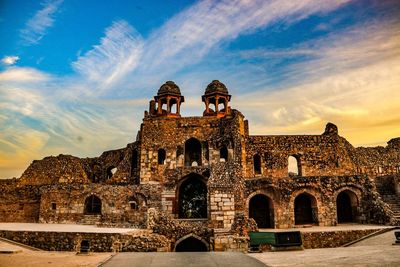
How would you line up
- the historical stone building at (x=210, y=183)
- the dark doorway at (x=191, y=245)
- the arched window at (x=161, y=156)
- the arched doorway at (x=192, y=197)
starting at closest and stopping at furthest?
the dark doorway at (x=191, y=245)
the historical stone building at (x=210, y=183)
the arched doorway at (x=192, y=197)
the arched window at (x=161, y=156)

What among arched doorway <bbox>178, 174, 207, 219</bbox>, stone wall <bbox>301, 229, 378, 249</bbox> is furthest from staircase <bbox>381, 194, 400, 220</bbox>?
arched doorway <bbox>178, 174, 207, 219</bbox>

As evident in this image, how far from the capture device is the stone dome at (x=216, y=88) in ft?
93.9

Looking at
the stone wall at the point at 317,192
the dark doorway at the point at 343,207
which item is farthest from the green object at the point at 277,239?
the dark doorway at the point at 343,207

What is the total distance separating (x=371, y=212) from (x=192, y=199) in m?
10.2

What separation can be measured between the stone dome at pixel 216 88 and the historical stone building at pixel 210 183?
115 mm

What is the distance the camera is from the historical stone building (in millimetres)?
16078

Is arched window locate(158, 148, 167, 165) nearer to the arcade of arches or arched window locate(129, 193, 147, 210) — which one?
arched window locate(129, 193, 147, 210)

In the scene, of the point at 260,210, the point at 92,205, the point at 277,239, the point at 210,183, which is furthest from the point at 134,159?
A: the point at 277,239

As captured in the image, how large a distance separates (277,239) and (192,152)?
1597 centimetres

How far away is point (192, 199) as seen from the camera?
1917cm

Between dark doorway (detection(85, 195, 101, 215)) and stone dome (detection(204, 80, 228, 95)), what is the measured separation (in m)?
13.1

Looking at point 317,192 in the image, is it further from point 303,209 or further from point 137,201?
point 137,201

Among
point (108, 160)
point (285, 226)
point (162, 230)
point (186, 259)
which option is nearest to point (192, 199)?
point (162, 230)

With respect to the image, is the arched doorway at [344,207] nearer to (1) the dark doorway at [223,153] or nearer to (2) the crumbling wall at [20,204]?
(1) the dark doorway at [223,153]
